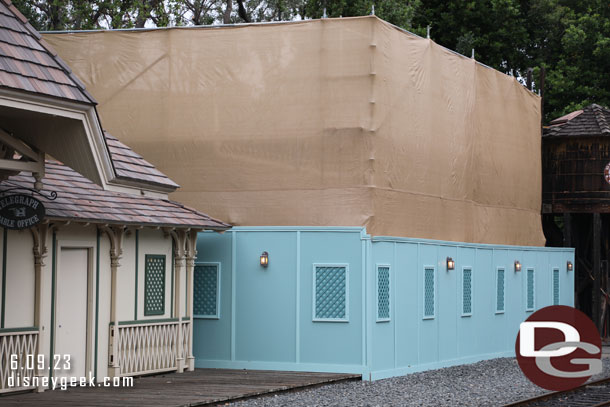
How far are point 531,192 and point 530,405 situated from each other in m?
13.3

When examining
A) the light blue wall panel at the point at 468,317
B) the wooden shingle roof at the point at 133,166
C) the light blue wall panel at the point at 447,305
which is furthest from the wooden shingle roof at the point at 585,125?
the wooden shingle roof at the point at 133,166

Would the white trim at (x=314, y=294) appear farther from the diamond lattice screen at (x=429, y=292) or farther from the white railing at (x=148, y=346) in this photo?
the diamond lattice screen at (x=429, y=292)

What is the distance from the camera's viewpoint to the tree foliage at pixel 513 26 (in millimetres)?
42000

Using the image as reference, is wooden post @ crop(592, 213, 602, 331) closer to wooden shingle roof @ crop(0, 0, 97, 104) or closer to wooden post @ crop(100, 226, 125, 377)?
wooden post @ crop(100, 226, 125, 377)

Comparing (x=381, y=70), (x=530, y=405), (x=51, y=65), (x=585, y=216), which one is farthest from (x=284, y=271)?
(x=585, y=216)

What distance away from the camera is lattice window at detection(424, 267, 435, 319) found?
2091 cm

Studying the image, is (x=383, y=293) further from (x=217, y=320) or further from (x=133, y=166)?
(x=133, y=166)

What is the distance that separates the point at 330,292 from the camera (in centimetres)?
1891

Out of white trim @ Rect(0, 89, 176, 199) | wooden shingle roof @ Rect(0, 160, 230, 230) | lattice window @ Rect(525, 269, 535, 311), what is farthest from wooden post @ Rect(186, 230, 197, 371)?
lattice window @ Rect(525, 269, 535, 311)

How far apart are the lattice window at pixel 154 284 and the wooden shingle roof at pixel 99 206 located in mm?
808

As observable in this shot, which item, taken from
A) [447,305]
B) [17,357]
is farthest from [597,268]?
[17,357]

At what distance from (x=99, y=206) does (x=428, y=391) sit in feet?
19.9

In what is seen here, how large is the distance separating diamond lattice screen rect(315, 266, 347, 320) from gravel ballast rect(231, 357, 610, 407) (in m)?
1.44

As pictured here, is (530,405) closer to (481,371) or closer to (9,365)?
(481,371)
